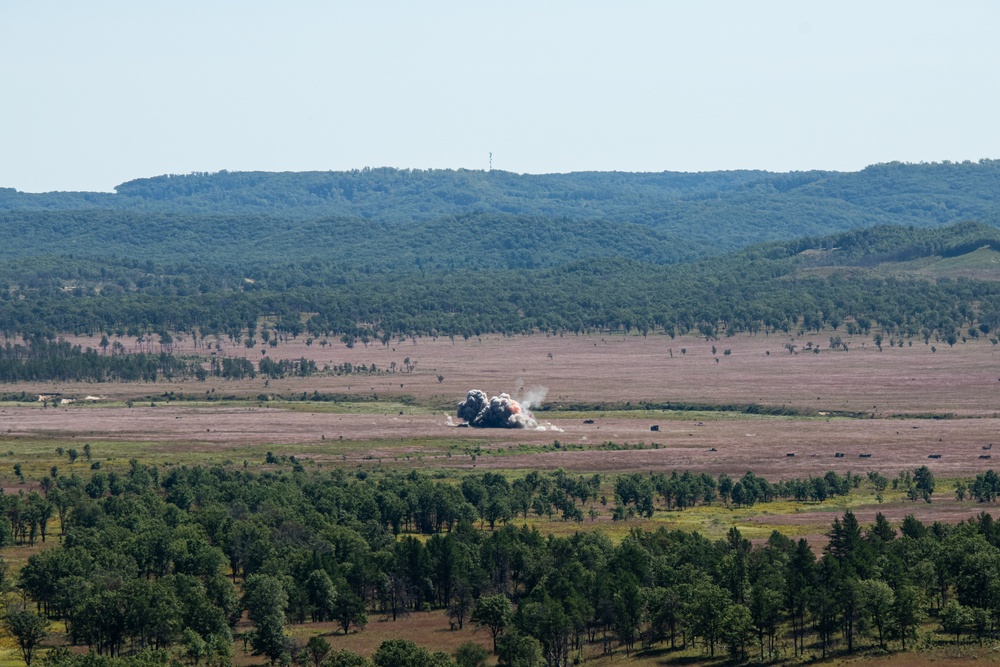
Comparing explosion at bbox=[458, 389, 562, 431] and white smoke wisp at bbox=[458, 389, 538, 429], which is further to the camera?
white smoke wisp at bbox=[458, 389, 538, 429]

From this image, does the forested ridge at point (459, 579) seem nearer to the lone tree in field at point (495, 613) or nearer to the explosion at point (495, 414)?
the lone tree in field at point (495, 613)

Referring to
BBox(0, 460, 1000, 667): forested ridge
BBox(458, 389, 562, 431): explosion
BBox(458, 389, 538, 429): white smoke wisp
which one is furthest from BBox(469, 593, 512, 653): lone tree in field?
BBox(458, 389, 538, 429): white smoke wisp

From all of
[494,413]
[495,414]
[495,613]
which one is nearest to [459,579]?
[495,613]

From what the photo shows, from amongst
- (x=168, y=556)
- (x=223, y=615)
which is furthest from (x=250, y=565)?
(x=223, y=615)

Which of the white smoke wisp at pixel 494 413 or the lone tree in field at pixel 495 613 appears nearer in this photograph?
the lone tree in field at pixel 495 613

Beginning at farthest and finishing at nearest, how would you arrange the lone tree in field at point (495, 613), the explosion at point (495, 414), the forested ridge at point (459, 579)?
the explosion at point (495, 414) < the lone tree in field at point (495, 613) < the forested ridge at point (459, 579)

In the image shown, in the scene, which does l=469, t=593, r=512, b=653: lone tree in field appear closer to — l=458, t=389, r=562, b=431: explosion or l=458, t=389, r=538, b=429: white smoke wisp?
l=458, t=389, r=562, b=431: explosion

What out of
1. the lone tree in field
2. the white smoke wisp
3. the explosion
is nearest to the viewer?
the lone tree in field

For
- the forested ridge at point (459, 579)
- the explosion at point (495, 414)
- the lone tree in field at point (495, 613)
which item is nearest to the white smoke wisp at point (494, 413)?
the explosion at point (495, 414)
